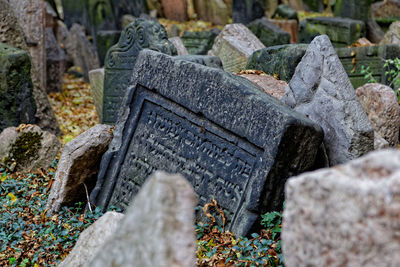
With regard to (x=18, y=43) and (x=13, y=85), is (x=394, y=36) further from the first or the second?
(x=13, y=85)

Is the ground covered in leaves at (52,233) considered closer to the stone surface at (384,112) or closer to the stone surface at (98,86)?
the stone surface at (384,112)

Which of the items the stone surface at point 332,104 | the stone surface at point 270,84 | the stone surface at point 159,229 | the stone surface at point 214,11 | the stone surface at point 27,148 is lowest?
the stone surface at point 214,11

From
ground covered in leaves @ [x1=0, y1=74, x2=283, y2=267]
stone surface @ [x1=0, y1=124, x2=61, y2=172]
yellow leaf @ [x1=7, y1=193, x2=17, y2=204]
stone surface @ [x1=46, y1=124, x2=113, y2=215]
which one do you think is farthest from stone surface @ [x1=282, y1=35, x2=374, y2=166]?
stone surface @ [x1=0, y1=124, x2=61, y2=172]

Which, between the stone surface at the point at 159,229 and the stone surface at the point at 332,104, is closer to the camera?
the stone surface at the point at 159,229

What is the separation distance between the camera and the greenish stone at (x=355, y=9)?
14.0 meters

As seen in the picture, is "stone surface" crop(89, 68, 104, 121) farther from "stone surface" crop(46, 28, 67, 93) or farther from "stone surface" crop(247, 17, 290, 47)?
"stone surface" crop(247, 17, 290, 47)

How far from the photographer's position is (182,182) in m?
1.75

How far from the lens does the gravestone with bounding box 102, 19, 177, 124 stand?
683 cm

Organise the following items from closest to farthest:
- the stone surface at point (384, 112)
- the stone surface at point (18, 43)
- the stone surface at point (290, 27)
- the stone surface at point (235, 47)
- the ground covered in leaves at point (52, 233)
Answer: the ground covered in leaves at point (52, 233)
the stone surface at point (384, 112)
the stone surface at point (235, 47)
the stone surface at point (18, 43)
the stone surface at point (290, 27)

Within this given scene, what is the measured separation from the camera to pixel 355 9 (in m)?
14.3

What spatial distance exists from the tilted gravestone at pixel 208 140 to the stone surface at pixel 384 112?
2.07 meters

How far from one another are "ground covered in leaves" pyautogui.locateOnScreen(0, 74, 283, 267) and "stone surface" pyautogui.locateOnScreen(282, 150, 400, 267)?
1.20 meters

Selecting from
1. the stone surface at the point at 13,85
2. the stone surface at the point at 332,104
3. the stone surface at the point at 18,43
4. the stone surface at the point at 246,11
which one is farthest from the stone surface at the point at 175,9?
the stone surface at the point at 332,104

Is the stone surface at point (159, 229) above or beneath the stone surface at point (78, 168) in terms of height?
above
